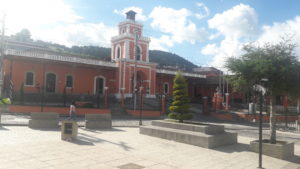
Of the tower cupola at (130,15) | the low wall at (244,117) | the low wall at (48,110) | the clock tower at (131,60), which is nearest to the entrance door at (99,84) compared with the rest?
the clock tower at (131,60)

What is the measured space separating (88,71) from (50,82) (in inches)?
168

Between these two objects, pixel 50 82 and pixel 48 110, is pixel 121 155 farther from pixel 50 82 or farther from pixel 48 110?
pixel 50 82

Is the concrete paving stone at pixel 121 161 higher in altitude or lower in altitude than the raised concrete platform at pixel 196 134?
lower

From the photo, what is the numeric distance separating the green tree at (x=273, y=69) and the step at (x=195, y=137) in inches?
68.7

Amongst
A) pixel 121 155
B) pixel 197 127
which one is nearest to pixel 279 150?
pixel 197 127

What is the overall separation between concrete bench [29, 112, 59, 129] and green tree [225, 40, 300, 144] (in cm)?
897

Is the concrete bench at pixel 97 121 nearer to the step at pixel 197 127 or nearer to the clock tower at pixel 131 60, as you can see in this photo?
the step at pixel 197 127

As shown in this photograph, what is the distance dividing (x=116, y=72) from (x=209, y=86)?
1554 centimetres

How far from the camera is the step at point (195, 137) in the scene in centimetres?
916

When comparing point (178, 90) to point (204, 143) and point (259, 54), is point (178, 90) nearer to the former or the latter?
point (204, 143)

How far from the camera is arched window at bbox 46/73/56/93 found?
89.6 feet

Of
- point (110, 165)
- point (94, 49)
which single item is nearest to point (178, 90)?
point (110, 165)

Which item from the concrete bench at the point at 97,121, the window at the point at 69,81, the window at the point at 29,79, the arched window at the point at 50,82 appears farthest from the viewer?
the window at the point at 69,81

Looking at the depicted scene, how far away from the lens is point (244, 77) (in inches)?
Result: 350
